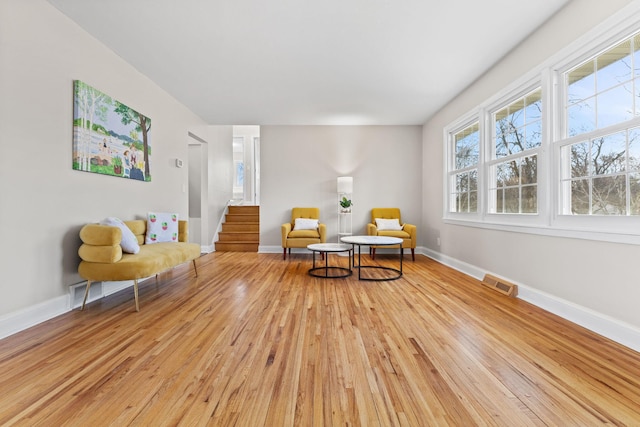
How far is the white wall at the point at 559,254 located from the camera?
1.99 meters

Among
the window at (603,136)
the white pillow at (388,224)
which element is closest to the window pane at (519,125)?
the window at (603,136)

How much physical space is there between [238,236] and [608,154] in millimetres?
5939

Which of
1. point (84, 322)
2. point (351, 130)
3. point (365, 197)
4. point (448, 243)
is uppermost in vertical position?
point (351, 130)

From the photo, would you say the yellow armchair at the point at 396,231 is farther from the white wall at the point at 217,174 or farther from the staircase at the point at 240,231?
the white wall at the point at 217,174

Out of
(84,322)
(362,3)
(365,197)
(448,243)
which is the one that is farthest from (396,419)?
(365,197)

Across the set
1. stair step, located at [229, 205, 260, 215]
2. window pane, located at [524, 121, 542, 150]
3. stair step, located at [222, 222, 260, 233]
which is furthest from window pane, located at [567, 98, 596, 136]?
stair step, located at [229, 205, 260, 215]

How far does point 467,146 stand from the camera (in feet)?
14.5

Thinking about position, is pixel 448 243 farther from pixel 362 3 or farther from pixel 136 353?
pixel 136 353

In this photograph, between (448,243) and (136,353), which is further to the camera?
(448,243)

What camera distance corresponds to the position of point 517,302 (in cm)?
279

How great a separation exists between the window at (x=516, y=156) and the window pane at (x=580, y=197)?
0.38m

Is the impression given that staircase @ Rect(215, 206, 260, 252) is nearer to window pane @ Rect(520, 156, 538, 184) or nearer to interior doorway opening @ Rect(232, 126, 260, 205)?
interior doorway opening @ Rect(232, 126, 260, 205)

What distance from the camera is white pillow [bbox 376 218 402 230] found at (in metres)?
5.49

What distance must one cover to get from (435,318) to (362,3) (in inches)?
105
